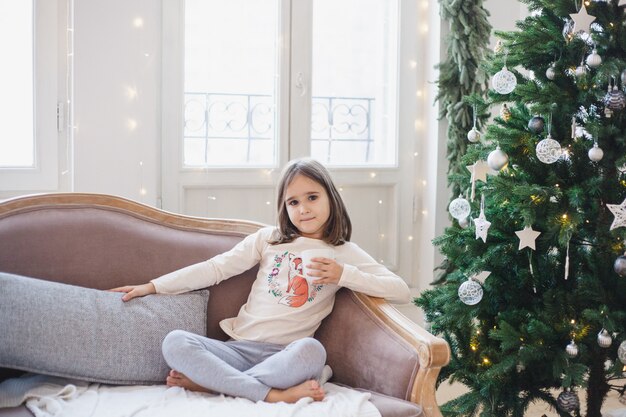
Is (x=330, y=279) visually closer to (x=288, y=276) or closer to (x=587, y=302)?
(x=288, y=276)

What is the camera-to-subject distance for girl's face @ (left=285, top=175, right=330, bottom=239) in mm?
2287

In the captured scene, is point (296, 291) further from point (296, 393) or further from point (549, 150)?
point (549, 150)

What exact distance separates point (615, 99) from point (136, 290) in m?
1.53

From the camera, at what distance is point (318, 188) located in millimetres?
2299

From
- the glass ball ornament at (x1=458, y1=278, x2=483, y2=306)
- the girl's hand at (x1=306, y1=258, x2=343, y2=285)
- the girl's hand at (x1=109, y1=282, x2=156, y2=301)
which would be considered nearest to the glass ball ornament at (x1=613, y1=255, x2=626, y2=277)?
the glass ball ornament at (x1=458, y1=278, x2=483, y2=306)

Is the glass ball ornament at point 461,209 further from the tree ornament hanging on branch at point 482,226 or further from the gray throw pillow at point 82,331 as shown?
the gray throw pillow at point 82,331

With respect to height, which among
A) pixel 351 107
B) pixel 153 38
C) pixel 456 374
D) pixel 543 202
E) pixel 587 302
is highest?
pixel 153 38

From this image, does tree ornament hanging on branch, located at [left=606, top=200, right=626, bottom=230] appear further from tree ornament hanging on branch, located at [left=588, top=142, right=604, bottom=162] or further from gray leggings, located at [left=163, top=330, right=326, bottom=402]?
gray leggings, located at [left=163, top=330, right=326, bottom=402]

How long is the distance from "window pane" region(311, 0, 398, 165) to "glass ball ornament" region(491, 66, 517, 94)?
144 cm

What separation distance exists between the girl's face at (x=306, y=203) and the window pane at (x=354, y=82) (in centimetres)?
132

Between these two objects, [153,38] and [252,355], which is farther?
[153,38]

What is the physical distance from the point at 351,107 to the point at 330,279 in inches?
64.8

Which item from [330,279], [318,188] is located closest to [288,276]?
[330,279]

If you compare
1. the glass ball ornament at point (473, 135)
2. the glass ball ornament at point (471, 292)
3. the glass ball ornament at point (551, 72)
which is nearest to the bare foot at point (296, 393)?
the glass ball ornament at point (471, 292)
